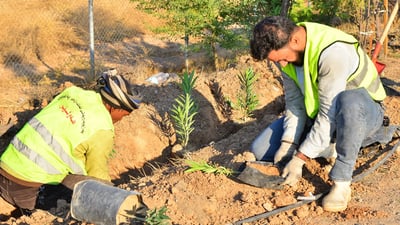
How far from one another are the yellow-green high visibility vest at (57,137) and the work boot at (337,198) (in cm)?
165

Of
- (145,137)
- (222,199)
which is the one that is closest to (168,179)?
(222,199)

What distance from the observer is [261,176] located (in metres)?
3.67

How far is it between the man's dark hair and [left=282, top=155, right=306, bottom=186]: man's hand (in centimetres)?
75

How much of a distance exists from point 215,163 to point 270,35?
1.38 m

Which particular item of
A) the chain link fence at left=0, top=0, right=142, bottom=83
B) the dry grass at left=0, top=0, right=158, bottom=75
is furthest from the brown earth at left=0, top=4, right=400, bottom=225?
the dry grass at left=0, top=0, right=158, bottom=75

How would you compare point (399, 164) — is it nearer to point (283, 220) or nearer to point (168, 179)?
point (283, 220)

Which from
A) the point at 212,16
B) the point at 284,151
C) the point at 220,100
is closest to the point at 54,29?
the point at 212,16

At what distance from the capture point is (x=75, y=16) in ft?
40.8

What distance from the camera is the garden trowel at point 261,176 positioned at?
366 centimetres

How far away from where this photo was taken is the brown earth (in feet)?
11.6

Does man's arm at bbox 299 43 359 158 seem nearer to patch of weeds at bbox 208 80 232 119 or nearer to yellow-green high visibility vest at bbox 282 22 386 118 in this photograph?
yellow-green high visibility vest at bbox 282 22 386 118

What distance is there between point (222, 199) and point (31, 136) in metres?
1.47

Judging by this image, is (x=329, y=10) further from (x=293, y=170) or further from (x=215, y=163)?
(x=293, y=170)

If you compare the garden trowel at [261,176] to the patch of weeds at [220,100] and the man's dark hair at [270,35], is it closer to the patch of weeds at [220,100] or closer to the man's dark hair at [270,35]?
→ the man's dark hair at [270,35]
